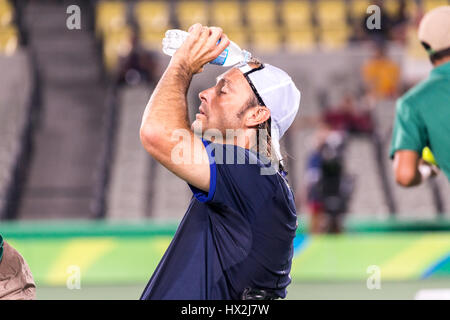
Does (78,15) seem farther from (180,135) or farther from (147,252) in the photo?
(180,135)

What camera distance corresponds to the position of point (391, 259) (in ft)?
29.2

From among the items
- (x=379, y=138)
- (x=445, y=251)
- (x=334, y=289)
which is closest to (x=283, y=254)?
(x=334, y=289)

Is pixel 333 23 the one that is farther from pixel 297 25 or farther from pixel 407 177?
pixel 407 177

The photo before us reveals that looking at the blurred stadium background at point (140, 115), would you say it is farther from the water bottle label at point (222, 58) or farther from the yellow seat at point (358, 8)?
the water bottle label at point (222, 58)

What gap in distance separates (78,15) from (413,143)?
9102mm

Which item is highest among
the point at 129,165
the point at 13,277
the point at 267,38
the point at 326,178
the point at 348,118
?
the point at 267,38

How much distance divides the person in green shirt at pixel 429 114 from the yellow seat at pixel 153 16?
10.1 m

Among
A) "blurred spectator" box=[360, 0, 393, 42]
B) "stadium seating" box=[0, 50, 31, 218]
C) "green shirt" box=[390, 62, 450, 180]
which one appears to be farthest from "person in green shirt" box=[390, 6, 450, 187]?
"blurred spectator" box=[360, 0, 393, 42]

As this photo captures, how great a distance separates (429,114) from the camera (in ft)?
13.3

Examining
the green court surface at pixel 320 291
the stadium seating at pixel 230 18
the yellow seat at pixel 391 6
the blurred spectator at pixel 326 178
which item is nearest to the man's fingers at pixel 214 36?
the green court surface at pixel 320 291

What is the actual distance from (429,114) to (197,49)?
5.36 feet

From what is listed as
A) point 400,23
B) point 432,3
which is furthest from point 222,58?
point 432,3

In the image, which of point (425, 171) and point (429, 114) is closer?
point (429, 114)

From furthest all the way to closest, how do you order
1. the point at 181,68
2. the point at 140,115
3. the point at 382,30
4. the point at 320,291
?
the point at 382,30 → the point at 140,115 → the point at 320,291 → the point at 181,68
